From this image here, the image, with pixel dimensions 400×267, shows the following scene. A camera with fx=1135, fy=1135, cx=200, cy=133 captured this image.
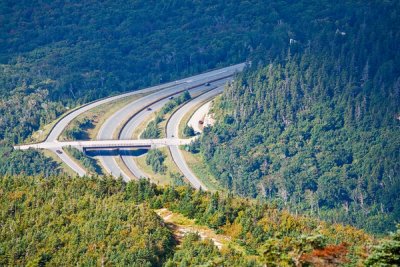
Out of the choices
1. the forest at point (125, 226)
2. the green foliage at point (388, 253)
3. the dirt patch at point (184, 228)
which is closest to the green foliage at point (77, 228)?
the forest at point (125, 226)

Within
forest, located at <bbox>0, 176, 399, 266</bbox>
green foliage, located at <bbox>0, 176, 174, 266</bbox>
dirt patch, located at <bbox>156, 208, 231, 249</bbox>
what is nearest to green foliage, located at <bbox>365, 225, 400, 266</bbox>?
forest, located at <bbox>0, 176, 399, 266</bbox>

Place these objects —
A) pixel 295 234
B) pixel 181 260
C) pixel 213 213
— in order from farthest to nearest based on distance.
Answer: pixel 213 213 → pixel 295 234 → pixel 181 260

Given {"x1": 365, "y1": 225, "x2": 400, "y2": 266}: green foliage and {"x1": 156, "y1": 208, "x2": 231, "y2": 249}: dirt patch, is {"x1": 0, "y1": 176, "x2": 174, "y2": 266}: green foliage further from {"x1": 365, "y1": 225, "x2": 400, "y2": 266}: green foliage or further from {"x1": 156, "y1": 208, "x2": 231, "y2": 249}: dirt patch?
{"x1": 365, "y1": 225, "x2": 400, "y2": 266}: green foliage

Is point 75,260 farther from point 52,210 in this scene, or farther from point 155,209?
point 155,209

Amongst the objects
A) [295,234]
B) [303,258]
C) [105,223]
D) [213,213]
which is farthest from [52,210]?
[303,258]

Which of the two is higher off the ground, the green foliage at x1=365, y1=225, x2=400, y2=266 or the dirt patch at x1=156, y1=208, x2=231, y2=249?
the green foliage at x1=365, y1=225, x2=400, y2=266

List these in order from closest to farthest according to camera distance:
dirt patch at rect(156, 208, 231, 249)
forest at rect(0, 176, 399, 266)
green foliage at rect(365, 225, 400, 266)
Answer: green foliage at rect(365, 225, 400, 266) → forest at rect(0, 176, 399, 266) → dirt patch at rect(156, 208, 231, 249)

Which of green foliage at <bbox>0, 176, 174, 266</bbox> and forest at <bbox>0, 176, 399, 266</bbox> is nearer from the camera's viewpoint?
forest at <bbox>0, 176, 399, 266</bbox>

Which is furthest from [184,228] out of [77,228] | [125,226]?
[77,228]

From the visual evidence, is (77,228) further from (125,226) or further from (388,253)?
(388,253)
